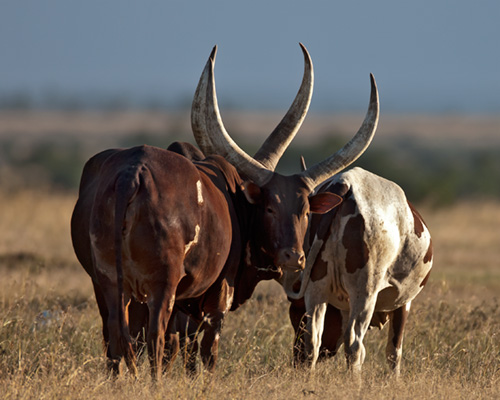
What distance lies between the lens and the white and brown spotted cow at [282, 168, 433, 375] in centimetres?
720

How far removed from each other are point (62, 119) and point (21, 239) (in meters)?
134

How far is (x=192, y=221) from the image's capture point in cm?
614

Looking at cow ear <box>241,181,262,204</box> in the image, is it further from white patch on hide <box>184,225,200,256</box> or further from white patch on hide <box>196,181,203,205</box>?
white patch on hide <box>184,225,200,256</box>

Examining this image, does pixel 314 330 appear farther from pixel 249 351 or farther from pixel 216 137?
pixel 216 137

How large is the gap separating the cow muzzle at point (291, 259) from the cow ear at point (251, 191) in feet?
1.56

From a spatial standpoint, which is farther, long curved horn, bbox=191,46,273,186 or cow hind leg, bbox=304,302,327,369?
cow hind leg, bbox=304,302,327,369

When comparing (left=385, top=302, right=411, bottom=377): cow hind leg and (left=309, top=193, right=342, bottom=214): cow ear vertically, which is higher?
(left=309, top=193, right=342, bottom=214): cow ear

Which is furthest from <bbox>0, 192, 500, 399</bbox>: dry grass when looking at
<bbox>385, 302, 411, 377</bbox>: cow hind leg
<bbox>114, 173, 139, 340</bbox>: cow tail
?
<bbox>114, 173, 139, 340</bbox>: cow tail

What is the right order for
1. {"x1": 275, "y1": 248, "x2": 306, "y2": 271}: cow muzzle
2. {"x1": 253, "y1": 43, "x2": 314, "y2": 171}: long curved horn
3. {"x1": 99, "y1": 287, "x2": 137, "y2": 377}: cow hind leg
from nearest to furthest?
{"x1": 99, "y1": 287, "x2": 137, "y2": 377}: cow hind leg
{"x1": 275, "y1": 248, "x2": 306, "y2": 271}: cow muzzle
{"x1": 253, "y1": 43, "x2": 314, "y2": 171}: long curved horn

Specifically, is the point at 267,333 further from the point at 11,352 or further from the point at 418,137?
the point at 418,137

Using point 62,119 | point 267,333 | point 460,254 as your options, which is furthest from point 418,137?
point 267,333

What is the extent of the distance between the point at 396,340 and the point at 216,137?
90.8 inches

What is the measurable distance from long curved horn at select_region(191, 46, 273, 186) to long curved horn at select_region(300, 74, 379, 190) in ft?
1.30

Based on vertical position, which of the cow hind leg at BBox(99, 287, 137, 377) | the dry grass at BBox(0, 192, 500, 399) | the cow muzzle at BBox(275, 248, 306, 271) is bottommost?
the dry grass at BBox(0, 192, 500, 399)
